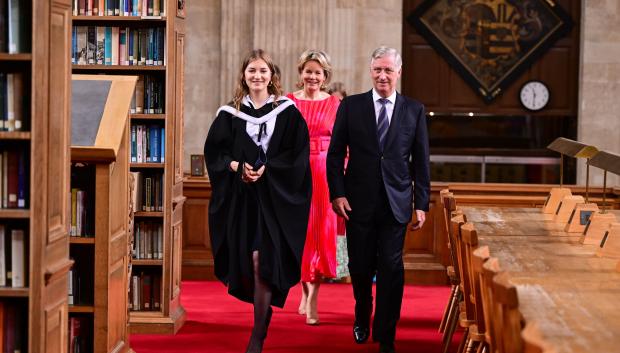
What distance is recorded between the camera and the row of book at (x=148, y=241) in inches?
296

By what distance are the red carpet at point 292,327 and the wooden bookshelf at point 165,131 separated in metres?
0.16

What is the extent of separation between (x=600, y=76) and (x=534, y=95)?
774 mm

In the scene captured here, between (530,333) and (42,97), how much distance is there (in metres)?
2.21

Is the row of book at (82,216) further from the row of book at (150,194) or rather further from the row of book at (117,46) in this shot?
the row of book at (117,46)

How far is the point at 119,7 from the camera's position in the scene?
743cm

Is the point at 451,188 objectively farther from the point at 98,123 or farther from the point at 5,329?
the point at 5,329

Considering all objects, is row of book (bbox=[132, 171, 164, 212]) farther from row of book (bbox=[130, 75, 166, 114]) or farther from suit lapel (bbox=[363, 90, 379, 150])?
suit lapel (bbox=[363, 90, 379, 150])

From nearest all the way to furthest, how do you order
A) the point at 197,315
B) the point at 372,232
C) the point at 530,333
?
1. the point at 530,333
2. the point at 372,232
3. the point at 197,315

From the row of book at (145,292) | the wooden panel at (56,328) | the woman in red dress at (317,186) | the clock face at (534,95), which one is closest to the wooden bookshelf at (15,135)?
the wooden panel at (56,328)

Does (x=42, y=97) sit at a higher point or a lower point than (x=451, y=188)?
higher

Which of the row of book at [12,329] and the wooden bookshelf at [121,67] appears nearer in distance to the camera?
the row of book at [12,329]

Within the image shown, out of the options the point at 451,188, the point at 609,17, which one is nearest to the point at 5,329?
the point at 451,188

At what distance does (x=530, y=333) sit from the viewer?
272cm

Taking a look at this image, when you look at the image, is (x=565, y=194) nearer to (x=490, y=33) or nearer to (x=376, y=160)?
(x=376, y=160)
